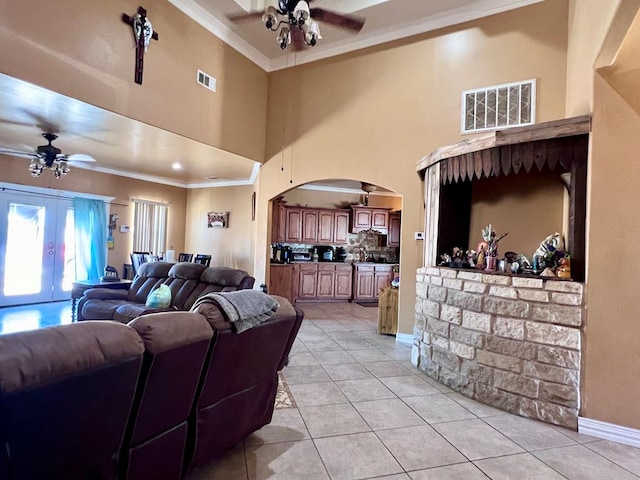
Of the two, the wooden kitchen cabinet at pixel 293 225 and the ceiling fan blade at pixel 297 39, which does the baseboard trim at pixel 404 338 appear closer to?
the ceiling fan blade at pixel 297 39

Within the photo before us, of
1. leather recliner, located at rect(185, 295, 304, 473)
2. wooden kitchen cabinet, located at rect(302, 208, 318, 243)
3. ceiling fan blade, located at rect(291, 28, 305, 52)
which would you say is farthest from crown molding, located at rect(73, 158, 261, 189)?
leather recliner, located at rect(185, 295, 304, 473)

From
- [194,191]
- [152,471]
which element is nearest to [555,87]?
[152,471]

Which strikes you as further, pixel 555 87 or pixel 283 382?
pixel 555 87

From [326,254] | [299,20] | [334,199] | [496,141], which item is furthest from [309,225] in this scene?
[496,141]

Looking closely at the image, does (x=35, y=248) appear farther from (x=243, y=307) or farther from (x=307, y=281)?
(x=243, y=307)

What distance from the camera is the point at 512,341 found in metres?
3.04

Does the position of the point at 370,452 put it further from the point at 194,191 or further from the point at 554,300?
the point at 194,191

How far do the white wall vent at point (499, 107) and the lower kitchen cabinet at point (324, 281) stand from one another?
180 inches

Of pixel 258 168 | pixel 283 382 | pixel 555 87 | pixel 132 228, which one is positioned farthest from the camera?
pixel 132 228

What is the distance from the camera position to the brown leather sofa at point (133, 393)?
3.85 feet

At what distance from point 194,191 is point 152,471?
8148 mm

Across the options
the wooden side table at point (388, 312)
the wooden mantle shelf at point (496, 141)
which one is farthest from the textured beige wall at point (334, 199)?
the wooden mantle shelf at point (496, 141)

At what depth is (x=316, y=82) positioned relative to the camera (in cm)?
604

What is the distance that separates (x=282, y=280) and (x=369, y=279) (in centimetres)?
212
